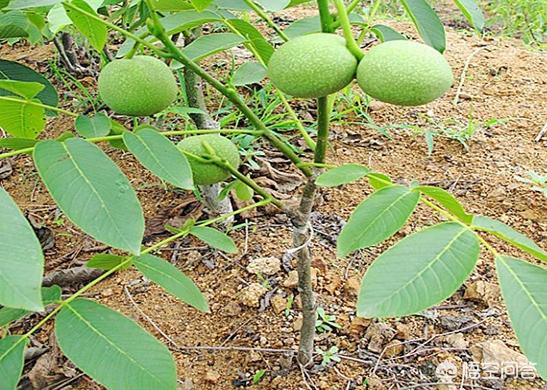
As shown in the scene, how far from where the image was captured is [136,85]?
3.48 feet

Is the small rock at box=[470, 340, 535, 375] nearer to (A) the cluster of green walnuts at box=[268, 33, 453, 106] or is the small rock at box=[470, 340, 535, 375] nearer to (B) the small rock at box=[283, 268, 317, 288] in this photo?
(B) the small rock at box=[283, 268, 317, 288]

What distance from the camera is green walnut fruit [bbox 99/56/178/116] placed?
1.06m

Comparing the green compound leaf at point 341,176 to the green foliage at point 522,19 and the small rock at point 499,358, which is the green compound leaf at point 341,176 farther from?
the green foliage at point 522,19

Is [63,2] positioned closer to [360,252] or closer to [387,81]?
[387,81]

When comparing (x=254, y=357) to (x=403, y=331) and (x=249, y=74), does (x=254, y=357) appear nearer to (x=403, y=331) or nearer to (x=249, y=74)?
(x=403, y=331)

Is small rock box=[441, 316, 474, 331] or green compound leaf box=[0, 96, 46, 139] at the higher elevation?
green compound leaf box=[0, 96, 46, 139]

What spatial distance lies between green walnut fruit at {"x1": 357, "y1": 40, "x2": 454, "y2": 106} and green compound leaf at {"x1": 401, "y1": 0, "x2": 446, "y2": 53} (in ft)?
0.60

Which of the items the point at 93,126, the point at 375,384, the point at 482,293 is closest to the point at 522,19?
the point at 482,293

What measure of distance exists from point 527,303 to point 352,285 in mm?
880

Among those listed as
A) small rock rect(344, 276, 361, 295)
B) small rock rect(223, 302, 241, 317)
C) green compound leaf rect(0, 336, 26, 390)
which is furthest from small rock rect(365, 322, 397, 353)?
green compound leaf rect(0, 336, 26, 390)

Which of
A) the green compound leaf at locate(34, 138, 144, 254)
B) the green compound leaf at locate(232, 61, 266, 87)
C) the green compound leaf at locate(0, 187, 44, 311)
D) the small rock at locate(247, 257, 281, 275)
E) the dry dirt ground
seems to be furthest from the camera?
the small rock at locate(247, 257, 281, 275)

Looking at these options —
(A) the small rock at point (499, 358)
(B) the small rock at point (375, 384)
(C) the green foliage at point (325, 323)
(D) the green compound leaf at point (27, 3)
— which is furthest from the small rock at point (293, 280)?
(D) the green compound leaf at point (27, 3)

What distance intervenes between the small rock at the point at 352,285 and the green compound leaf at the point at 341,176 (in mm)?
685

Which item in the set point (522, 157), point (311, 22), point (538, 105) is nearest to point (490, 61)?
point (538, 105)
